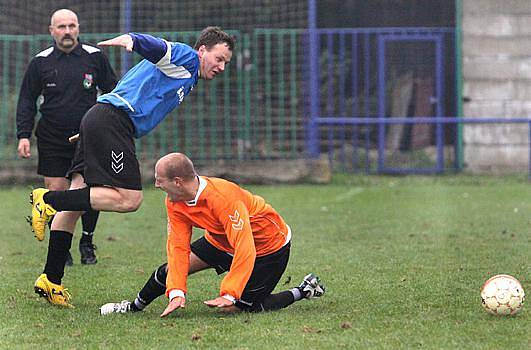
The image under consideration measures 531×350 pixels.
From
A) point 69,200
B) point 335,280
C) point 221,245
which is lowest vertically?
point 335,280

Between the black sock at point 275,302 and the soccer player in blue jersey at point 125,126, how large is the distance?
0.92m

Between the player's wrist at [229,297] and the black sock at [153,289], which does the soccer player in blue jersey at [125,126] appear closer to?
the black sock at [153,289]

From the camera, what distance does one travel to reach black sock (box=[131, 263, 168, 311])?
18.6ft

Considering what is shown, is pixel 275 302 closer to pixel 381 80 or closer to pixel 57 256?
pixel 57 256

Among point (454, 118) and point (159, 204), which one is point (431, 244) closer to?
Result: point (159, 204)

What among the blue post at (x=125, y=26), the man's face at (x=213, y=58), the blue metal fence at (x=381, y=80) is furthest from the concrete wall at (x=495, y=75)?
the man's face at (x=213, y=58)

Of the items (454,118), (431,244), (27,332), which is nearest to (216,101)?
(454,118)

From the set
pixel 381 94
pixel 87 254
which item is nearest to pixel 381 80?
pixel 381 94

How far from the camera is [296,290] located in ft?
19.6

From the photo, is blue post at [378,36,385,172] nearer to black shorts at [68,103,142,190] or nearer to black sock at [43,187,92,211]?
black shorts at [68,103,142,190]

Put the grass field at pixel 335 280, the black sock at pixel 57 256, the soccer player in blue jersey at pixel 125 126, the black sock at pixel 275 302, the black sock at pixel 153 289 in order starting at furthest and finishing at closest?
the black sock at pixel 57 256, the soccer player in blue jersey at pixel 125 126, the black sock at pixel 275 302, the black sock at pixel 153 289, the grass field at pixel 335 280

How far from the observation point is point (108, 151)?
6020 mm

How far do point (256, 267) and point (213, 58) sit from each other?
124 cm

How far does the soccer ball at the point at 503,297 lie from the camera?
542 cm
